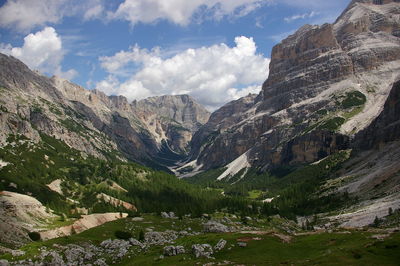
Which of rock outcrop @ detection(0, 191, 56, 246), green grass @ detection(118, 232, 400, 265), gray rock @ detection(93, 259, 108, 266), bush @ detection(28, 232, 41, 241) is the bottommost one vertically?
gray rock @ detection(93, 259, 108, 266)

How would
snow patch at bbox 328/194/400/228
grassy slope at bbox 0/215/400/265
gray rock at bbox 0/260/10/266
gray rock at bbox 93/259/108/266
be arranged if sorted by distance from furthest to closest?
snow patch at bbox 328/194/400/228 → gray rock at bbox 93/259/108/266 → gray rock at bbox 0/260/10/266 → grassy slope at bbox 0/215/400/265

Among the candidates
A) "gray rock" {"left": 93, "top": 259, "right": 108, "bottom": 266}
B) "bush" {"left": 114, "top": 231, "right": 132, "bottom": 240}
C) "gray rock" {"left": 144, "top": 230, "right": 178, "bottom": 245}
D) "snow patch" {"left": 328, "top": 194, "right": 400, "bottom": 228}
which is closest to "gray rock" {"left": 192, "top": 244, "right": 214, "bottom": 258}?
"gray rock" {"left": 93, "top": 259, "right": 108, "bottom": 266}

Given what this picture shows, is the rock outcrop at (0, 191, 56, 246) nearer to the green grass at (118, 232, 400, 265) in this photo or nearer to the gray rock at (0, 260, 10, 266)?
the gray rock at (0, 260, 10, 266)

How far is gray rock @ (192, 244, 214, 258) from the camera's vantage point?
6844cm

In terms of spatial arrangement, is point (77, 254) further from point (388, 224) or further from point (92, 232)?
point (388, 224)

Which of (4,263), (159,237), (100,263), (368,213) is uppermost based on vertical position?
(4,263)

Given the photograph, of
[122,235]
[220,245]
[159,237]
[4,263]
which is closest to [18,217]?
[122,235]

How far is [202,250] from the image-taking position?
229ft

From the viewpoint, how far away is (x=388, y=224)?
10406 centimetres

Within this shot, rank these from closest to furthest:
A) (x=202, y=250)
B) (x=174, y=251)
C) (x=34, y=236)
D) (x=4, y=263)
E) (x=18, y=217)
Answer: (x=4, y=263) < (x=202, y=250) < (x=174, y=251) < (x=34, y=236) < (x=18, y=217)

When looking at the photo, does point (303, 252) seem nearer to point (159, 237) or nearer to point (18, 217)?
point (159, 237)

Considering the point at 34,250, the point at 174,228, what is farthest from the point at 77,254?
the point at 174,228

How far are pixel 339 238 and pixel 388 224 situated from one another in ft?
149

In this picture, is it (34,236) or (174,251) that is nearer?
(174,251)
